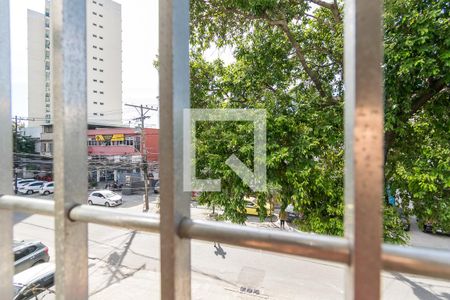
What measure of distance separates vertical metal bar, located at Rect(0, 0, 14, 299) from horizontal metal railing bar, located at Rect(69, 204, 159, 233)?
31 cm

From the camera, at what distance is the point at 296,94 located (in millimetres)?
3275

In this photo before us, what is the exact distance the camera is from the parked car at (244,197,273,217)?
10.2 feet

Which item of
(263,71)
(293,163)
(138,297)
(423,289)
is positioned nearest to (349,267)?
(293,163)

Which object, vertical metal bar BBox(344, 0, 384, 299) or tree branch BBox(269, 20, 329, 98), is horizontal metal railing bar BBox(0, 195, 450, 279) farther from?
tree branch BBox(269, 20, 329, 98)

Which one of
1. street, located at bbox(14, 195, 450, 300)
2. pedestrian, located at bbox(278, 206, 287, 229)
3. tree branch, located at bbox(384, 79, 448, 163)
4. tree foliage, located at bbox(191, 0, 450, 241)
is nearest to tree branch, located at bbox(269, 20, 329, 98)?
tree foliage, located at bbox(191, 0, 450, 241)

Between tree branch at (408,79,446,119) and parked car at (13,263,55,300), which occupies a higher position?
tree branch at (408,79,446,119)

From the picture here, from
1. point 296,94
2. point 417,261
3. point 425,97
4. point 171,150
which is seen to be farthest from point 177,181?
→ point 296,94

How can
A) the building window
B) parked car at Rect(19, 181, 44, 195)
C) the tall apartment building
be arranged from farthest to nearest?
1. the building window
2. parked car at Rect(19, 181, 44, 195)
3. the tall apartment building

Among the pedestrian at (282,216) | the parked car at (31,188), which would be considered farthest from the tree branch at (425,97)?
the parked car at (31,188)

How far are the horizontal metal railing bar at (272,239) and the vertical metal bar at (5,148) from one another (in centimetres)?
53

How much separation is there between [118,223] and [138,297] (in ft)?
10.7

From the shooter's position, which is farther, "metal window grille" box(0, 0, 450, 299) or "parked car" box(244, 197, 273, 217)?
"parked car" box(244, 197, 273, 217)

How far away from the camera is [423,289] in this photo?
3785mm

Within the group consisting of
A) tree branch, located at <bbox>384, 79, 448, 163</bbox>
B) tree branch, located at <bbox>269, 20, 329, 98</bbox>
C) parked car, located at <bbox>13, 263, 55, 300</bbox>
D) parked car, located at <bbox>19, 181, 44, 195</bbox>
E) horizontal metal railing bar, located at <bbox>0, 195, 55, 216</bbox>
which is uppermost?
tree branch, located at <bbox>269, 20, 329, 98</bbox>
